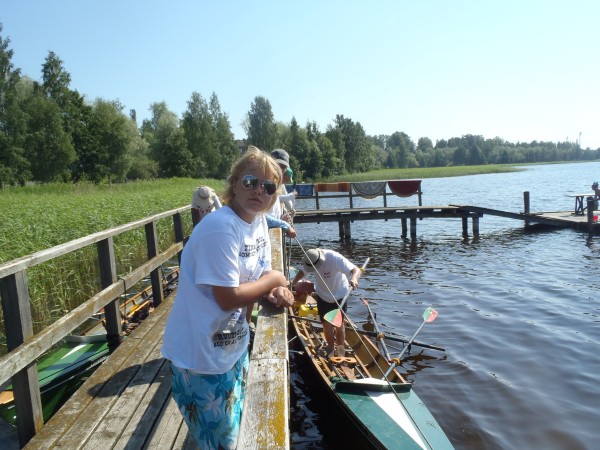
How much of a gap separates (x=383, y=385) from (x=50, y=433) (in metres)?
3.60

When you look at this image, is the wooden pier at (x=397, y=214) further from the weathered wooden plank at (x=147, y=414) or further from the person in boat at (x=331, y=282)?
the weathered wooden plank at (x=147, y=414)

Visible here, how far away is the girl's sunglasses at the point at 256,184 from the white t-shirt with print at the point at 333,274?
4.95 m

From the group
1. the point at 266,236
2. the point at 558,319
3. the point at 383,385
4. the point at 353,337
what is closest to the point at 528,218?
the point at 558,319

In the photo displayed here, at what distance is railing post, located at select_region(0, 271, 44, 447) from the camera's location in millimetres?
3314

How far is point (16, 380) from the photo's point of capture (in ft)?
11.1

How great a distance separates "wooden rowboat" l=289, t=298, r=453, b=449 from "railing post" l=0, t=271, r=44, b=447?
3120 millimetres

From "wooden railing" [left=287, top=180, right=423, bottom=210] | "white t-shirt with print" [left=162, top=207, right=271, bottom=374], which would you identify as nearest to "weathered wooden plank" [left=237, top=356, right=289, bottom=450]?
"white t-shirt with print" [left=162, top=207, right=271, bottom=374]

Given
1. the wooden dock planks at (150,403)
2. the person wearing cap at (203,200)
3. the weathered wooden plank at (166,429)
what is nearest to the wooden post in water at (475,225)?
the person wearing cap at (203,200)

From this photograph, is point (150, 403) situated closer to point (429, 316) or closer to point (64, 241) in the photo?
point (429, 316)

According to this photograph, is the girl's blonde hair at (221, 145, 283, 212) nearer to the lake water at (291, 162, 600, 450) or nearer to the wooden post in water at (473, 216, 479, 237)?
the lake water at (291, 162, 600, 450)

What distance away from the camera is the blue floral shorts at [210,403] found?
2.17 meters

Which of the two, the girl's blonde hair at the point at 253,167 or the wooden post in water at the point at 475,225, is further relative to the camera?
the wooden post in water at the point at 475,225

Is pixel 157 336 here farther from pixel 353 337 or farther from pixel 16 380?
pixel 353 337

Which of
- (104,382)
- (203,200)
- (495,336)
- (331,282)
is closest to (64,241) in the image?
(203,200)
